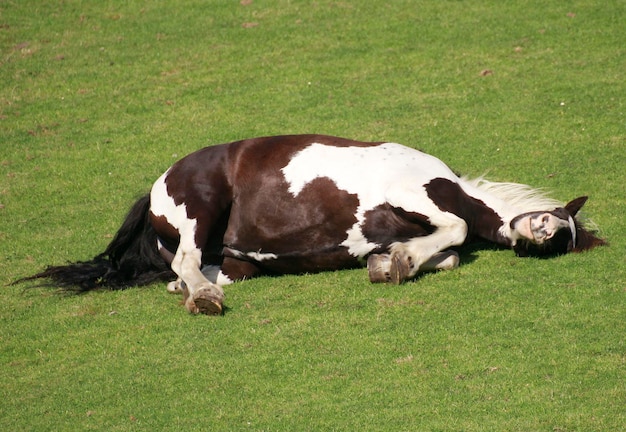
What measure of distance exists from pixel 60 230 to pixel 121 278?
1.94 meters

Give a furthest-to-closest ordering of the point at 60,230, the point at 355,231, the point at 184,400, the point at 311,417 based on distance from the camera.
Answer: the point at 60,230
the point at 355,231
the point at 184,400
the point at 311,417

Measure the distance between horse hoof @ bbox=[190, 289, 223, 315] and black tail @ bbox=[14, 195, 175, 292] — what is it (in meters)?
1.21

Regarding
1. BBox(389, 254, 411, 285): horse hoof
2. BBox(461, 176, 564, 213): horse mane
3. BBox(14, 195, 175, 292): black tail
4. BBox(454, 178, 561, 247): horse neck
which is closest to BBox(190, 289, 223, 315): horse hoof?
BBox(14, 195, 175, 292): black tail

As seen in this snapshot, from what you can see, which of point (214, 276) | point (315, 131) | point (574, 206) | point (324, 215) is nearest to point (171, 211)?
point (214, 276)

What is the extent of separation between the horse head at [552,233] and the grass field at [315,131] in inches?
6.5

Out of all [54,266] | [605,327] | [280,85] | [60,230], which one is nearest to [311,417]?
[605,327]

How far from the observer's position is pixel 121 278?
9.18 metres

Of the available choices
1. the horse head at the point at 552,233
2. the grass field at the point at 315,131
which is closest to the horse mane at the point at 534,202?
the horse head at the point at 552,233

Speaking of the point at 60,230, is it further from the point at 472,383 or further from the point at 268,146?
the point at 472,383

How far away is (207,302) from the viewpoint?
312 inches

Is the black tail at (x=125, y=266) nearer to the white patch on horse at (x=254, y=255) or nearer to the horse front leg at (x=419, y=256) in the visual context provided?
the white patch on horse at (x=254, y=255)

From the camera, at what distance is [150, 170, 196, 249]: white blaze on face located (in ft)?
28.5

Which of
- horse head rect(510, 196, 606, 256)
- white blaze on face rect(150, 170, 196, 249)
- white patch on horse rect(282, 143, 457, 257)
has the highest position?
white patch on horse rect(282, 143, 457, 257)

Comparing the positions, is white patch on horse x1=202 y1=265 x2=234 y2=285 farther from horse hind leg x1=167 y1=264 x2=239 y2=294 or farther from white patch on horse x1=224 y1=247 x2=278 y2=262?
white patch on horse x1=224 y1=247 x2=278 y2=262
